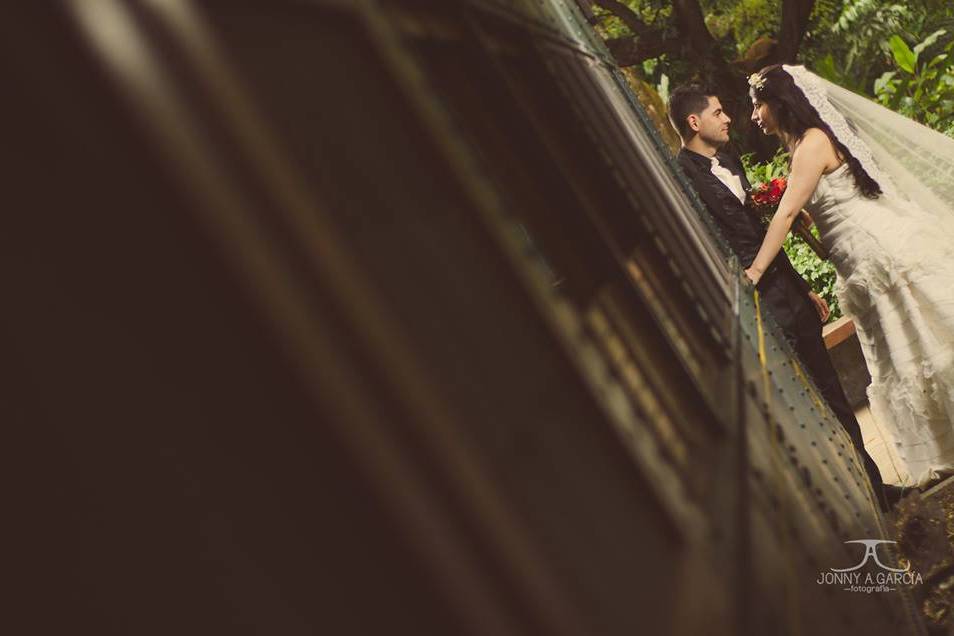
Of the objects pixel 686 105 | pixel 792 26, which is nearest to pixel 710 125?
pixel 686 105

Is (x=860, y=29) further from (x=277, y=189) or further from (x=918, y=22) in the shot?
(x=277, y=189)

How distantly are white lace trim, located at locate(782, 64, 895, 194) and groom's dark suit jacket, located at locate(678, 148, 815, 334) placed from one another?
0.54 m

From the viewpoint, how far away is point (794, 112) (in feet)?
14.7

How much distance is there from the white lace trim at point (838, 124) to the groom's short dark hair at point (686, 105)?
0.45 meters

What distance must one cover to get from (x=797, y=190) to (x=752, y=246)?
380 millimetres

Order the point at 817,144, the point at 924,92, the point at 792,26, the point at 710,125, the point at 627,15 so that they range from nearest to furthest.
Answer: the point at 817,144 → the point at 710,125 → the point at 924,92 → the point at 792,26 → the point at 627,15

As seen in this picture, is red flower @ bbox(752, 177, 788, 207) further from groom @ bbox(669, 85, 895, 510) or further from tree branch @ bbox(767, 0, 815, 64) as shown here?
tree branch @ bbox(767, 0, 815, 64)

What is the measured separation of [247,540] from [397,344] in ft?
0.58

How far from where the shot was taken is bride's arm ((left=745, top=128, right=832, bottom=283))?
4.33 metres

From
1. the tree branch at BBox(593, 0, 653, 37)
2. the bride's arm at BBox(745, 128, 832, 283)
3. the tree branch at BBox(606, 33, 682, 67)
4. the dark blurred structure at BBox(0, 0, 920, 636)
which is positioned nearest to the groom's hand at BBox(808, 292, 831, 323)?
the bride's arm at BBox(745, 128, 832, 283)

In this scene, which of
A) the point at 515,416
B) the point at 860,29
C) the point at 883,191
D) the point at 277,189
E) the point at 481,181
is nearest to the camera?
the point at 277,189

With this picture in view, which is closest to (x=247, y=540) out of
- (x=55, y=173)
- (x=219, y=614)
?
(x=219, y=614)

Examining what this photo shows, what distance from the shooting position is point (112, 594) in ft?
2.20

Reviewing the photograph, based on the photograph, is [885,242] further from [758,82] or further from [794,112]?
[758,82]
